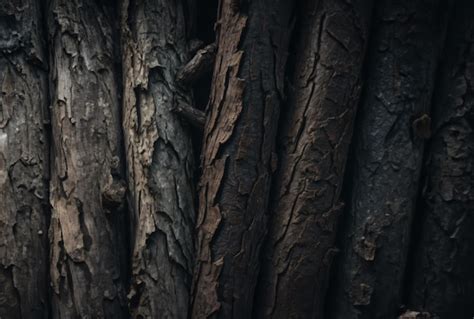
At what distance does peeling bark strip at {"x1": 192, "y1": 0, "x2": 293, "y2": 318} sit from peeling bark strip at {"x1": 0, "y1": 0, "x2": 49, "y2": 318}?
2.35 feet

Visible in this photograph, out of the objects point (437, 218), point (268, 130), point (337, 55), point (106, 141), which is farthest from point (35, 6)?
point (437, 218)

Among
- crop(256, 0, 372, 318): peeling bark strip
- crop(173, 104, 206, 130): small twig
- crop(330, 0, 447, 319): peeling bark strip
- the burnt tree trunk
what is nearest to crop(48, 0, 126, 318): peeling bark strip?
the burnt tree trunk

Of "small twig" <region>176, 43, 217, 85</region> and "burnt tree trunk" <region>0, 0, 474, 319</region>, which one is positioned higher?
"small twig" <region>176, 43, 217, 85</region>

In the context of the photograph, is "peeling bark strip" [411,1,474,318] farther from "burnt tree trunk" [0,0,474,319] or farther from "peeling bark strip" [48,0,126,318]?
"peeling bark strip" [48,0,126,318]

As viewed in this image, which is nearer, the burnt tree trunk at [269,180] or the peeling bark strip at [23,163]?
the burnt tree trunk at [269,180]

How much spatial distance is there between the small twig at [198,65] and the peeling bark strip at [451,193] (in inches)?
35.7

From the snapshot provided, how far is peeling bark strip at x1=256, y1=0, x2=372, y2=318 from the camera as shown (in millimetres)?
1681

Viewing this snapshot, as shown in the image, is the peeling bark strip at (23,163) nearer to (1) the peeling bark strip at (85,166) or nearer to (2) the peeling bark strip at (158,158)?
(1) the peeling bark strip at (85,166)

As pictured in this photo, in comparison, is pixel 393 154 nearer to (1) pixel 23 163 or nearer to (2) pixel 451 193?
(2) pixel 451 193

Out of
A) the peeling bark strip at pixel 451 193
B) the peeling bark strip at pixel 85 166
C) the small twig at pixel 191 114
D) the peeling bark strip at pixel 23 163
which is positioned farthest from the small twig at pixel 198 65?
the peeling bark strip at pixel 451 193

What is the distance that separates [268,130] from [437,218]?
72cm

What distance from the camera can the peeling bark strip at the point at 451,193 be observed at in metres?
1.67

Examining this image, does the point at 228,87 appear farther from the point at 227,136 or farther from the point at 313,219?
the point at 313,219

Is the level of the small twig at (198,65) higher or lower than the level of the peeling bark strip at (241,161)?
higher
